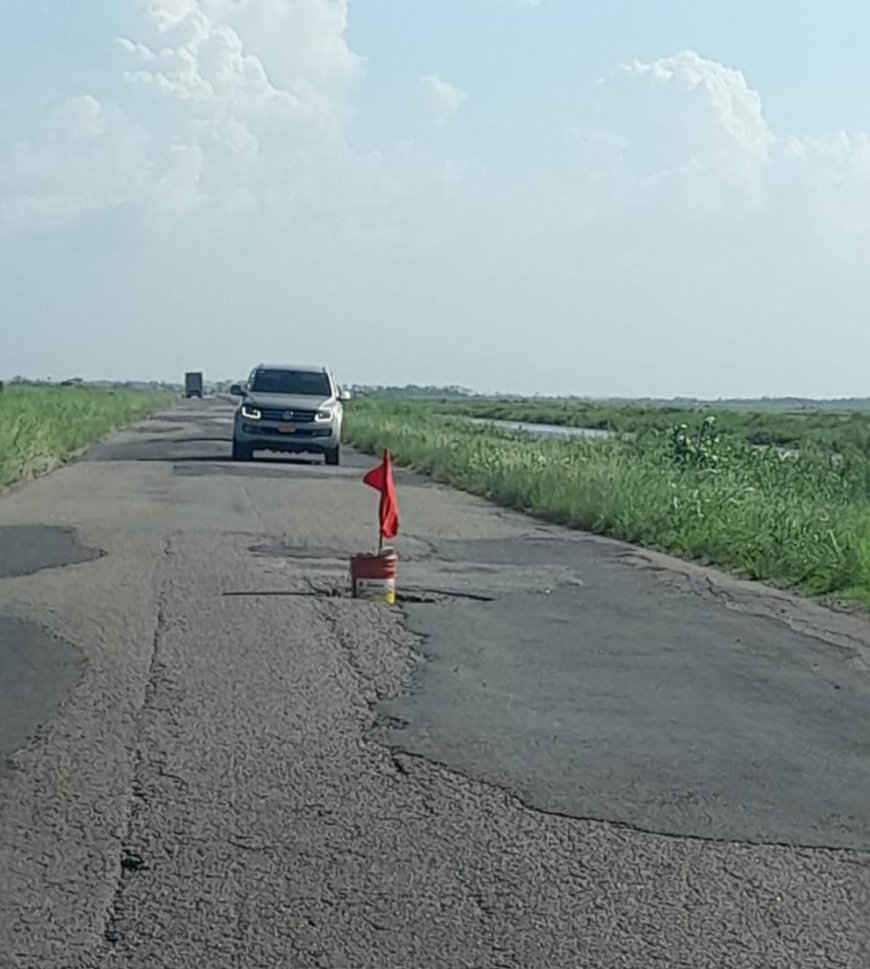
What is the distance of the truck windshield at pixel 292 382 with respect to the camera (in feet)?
113

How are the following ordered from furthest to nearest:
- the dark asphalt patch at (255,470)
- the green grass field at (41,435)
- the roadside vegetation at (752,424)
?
the roadside vegetation at (752,424) → the dark asphalt patch at (255,470) → the green grass field at (41,435)

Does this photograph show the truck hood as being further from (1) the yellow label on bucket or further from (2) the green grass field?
(1) the yellow label on bucket

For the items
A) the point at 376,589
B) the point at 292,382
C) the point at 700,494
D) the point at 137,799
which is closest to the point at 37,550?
the point at 376,589

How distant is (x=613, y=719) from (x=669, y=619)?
409cm

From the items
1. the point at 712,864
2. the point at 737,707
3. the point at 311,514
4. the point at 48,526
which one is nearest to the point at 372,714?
the point at 737,707

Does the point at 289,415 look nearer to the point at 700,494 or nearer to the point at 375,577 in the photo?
the point at 700,494

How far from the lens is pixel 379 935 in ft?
18.0

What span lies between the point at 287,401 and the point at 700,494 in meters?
14.2

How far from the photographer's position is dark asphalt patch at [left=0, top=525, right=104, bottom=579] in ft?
49.5

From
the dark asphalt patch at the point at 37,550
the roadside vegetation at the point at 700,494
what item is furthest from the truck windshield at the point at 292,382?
the dark asphalt patch at the point at 37,550

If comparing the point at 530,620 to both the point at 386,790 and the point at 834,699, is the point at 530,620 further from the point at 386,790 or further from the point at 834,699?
the point at 386,790

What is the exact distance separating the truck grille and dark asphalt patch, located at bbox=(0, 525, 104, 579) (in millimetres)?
14545

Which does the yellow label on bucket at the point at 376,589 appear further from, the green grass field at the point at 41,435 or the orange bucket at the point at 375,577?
the green grass field at the point at 41,435

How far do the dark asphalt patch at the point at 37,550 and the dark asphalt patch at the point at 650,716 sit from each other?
4.07m
